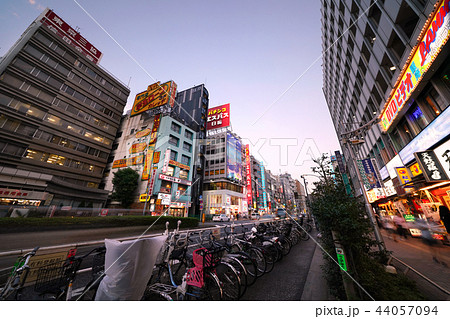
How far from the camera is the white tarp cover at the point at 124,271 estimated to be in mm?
2242

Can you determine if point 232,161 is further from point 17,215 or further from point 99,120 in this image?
point 17,215

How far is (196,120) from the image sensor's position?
128 ft

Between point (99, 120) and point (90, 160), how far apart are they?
7.64 m

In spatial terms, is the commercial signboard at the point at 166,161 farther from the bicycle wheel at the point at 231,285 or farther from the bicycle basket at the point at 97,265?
the bicycle wheel at the point at 231,285

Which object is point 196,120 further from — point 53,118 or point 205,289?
point 205,289

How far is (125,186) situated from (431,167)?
3122 centimetres

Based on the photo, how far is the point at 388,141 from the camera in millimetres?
12383

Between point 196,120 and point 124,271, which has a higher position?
point 196,120

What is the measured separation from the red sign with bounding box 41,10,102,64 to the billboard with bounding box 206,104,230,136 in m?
25.9

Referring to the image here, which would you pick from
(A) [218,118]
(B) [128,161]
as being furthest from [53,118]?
(A) [218,118]

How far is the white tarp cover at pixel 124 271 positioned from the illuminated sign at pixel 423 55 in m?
10.6

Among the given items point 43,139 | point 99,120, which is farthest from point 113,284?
point 99,120

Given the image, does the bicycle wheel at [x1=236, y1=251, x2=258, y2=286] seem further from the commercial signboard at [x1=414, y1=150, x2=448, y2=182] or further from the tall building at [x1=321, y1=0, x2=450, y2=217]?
the commercial signboard at [x1=414, y1=150, x2=448, y2=182]

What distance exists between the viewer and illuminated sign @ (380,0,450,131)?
519cm
